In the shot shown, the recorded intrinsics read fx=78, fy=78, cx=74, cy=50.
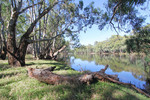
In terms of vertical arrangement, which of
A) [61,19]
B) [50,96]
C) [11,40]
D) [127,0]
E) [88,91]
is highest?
[61,19]

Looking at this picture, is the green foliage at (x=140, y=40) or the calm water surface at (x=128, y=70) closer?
the calm water surface at (x=128, y=70)

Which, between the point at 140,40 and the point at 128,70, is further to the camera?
the point at 128,70

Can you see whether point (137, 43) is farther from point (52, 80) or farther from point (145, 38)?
point (52, 80)

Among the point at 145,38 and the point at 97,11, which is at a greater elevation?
the point at 97,11

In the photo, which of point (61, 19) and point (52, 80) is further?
point (61, 19)

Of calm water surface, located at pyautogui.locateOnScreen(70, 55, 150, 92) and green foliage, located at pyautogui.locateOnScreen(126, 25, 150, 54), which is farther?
green foliage, located at pyautogui.locateOnScreen(126, 25, 150, 54)

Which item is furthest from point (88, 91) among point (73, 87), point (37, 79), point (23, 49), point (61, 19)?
point (61, 19)

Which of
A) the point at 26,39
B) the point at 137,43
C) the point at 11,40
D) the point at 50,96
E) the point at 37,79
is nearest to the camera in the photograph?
the point at 50,96

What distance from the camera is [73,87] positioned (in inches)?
97.1

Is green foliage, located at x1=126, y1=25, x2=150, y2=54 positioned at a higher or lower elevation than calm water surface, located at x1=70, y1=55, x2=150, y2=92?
higher

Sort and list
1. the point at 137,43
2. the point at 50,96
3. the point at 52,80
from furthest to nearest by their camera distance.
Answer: the point at 137,43 → the point at 52,80 → the point at 50,96

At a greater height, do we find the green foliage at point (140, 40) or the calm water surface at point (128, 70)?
the green foliage at point (140, 40)

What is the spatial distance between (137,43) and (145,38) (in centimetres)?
87

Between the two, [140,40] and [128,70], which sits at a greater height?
[140,40]
